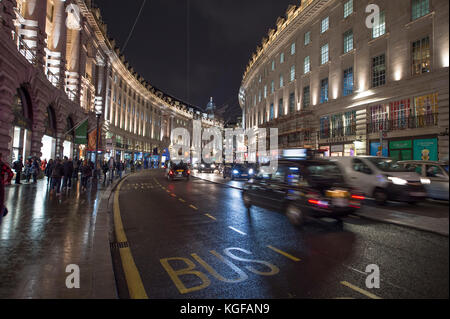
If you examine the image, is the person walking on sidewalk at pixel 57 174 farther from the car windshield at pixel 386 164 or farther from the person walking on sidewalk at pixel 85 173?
the car windshield at pixel 386 164

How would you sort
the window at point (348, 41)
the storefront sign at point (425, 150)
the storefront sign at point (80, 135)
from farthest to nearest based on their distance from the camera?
the window at point (348, 41) → the storefront sign at point (80, 135) → the storefront sign at point (425, 150)

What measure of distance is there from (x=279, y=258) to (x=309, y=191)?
2101 mm

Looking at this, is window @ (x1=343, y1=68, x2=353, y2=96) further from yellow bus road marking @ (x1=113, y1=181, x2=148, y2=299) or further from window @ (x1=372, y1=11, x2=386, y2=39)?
yellow bus road marking @ (x1=113, y1=181, x2=148, y2=299)

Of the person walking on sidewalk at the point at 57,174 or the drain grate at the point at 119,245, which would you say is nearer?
the drain grate at the point at 119,245

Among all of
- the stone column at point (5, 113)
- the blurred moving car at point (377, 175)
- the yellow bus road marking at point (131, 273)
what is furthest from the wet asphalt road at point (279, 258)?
the stone column at point (5, 113)

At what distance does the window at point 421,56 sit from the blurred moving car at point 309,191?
16.2 m

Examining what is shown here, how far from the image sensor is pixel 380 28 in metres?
23.0

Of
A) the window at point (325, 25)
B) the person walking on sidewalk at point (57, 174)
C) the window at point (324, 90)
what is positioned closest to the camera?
the person walking on sidewalk at point (57, 174)

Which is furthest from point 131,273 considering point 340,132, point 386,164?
point 340,132

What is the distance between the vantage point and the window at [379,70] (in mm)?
22594

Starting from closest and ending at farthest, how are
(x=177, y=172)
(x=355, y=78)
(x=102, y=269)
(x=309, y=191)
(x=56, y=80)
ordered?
(x=102, y=269) < (x=309, y=191) < (x=355, y=78) < (x=56, y=80) < (x=177, y=172)

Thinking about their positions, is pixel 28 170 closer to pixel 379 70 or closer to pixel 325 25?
pixel 379 70

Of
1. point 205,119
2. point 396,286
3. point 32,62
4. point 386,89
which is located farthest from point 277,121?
point 205,119
